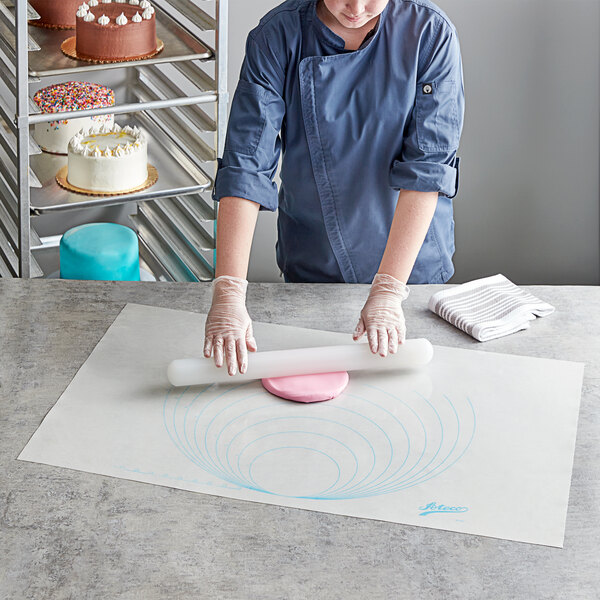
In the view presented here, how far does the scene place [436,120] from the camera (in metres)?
1.41

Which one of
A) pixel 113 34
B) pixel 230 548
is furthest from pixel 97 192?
pixel 230 548

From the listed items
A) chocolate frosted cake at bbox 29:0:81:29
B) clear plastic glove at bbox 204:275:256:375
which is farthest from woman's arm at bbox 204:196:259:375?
chocolate frosted cake at bbox 29:0:81:29

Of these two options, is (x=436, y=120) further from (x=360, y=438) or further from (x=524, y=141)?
(x=524, y=141)

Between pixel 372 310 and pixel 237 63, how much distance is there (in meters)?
1.47

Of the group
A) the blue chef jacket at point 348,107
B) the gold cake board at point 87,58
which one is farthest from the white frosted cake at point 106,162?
the blue chef jacket at point 348,107

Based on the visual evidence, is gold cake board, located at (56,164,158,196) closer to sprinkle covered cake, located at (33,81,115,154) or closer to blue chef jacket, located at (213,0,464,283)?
sprinkle covered cake, located at (33,81,115,154)

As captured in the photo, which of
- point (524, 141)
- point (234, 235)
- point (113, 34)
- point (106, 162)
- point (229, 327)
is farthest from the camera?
point (524, 141)

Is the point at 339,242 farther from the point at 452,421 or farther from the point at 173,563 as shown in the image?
the point at 173,563

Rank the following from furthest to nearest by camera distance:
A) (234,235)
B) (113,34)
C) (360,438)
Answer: (113,34) < (234,235) < (360,438)

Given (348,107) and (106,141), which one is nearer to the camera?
(348,107)

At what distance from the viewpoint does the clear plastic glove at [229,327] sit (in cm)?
121

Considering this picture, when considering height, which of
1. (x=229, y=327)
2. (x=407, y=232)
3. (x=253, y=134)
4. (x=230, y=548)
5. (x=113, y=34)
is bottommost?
(x=230, y=548)

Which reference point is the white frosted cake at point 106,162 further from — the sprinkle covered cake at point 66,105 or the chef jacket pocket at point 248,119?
the chef jacket pocket at point 248,119

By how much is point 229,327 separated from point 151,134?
4.15ft
